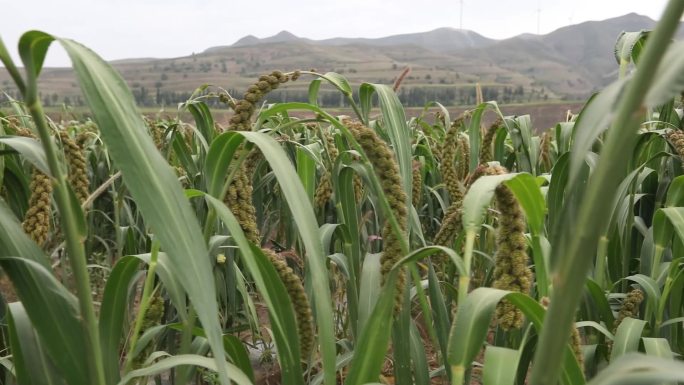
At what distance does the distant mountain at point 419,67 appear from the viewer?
59406 mm

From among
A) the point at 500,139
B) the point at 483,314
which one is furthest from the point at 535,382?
the point at 500,139

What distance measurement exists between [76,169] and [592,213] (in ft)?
3.87

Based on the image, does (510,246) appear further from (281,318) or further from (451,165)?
(451,165)

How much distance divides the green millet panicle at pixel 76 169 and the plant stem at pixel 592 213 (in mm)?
1088

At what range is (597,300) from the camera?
159cm

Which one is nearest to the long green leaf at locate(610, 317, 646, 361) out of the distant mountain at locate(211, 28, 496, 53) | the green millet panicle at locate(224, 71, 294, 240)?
the green millet panicle at locate(224, 71, 294, 240)

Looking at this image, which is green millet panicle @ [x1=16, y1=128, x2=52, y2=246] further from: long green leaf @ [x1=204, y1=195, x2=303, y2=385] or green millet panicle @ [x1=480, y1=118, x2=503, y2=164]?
green millet panicle @ [x1=480, y1=118, x2=503, y2=164]

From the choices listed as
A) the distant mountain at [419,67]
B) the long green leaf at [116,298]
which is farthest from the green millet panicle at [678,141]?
the distant mountain at [419,67]

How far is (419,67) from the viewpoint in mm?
87188

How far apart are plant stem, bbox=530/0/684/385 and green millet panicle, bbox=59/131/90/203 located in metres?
1.09

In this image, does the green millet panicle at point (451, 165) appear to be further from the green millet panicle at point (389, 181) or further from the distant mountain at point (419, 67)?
the distant mountain at point (419, 67)

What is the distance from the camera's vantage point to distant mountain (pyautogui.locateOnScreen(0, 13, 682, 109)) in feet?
195

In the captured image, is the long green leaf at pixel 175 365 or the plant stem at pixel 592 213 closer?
the plant stem at pixel 592 213

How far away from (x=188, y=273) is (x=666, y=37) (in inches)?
19.5
